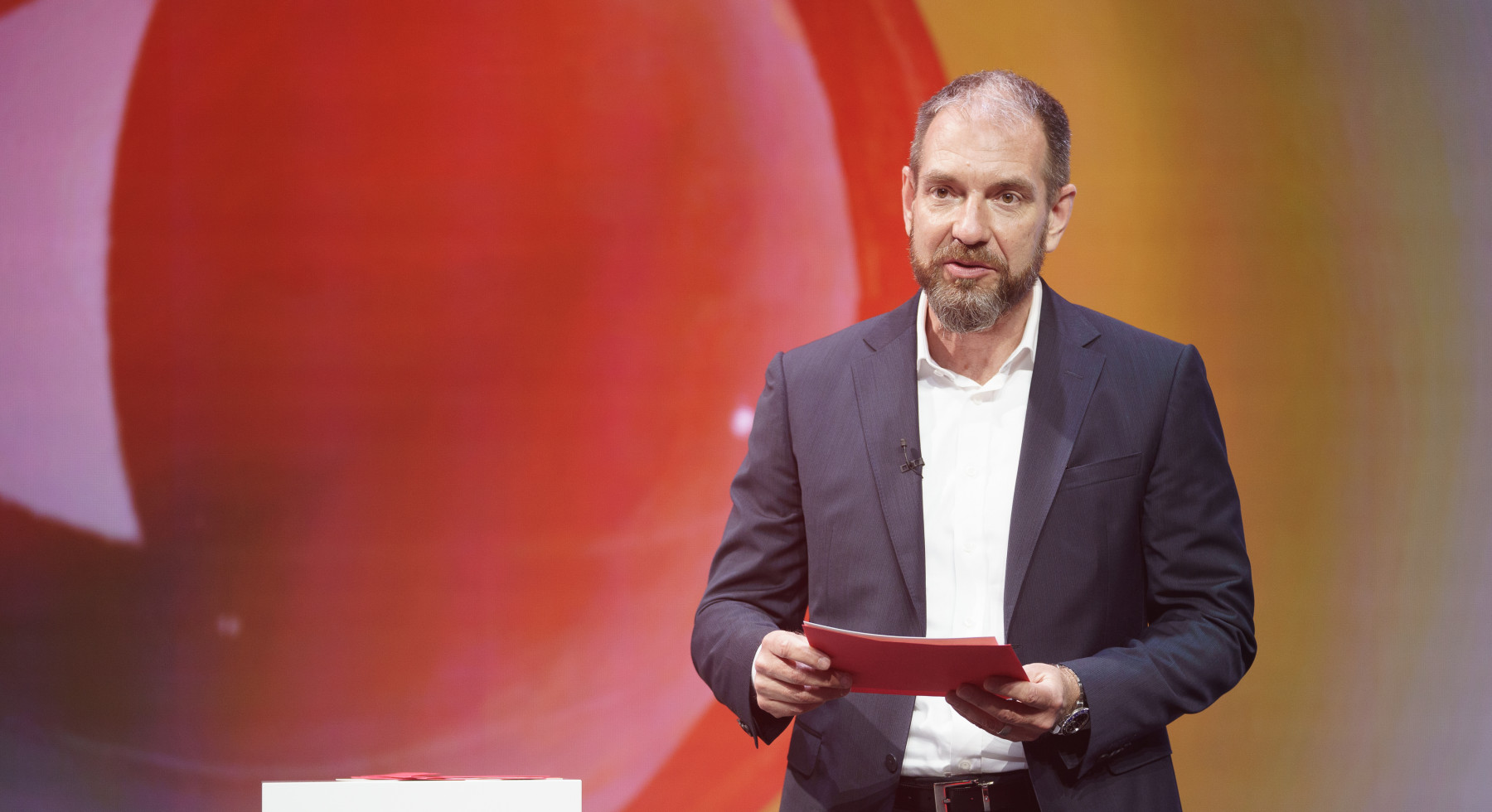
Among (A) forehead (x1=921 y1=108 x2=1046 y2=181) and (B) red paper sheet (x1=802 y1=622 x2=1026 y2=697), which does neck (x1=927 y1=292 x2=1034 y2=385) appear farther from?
(B) red paper sheet (x1=802 y1=622 x2=1026 y2=697)

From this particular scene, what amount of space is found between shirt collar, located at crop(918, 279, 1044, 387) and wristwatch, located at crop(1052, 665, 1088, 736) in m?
0.54

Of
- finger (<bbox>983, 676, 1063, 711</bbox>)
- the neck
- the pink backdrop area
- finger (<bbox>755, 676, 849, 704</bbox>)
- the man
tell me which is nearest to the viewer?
finger (<bbox>983, 676, 1063, 711</bbox>)

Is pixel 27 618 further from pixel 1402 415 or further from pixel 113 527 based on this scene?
pixel 1402 415

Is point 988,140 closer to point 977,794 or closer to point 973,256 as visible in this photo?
point 973,256

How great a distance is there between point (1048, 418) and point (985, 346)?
20 centimetres


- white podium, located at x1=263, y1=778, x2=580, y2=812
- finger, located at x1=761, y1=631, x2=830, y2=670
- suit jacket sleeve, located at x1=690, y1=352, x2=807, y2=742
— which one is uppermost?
suit jacket sleeve, located at x1=690, y1=352, x2=807, y2=742

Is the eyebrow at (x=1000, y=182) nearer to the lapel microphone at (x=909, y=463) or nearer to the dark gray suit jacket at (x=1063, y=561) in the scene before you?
the dark gray suit jacket at (x=1063, y=561)

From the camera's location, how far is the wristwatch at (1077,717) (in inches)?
67.4

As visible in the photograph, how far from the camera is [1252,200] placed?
121 inches

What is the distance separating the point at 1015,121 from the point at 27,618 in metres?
2.73

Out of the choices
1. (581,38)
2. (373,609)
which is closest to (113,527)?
(373,609)

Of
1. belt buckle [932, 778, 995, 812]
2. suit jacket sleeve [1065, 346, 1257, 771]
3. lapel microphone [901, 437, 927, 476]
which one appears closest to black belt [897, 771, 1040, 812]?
belt buckle [932, 778, 995, 812]

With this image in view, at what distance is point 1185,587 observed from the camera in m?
1.86

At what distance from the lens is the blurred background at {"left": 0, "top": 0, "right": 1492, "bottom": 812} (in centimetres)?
304
